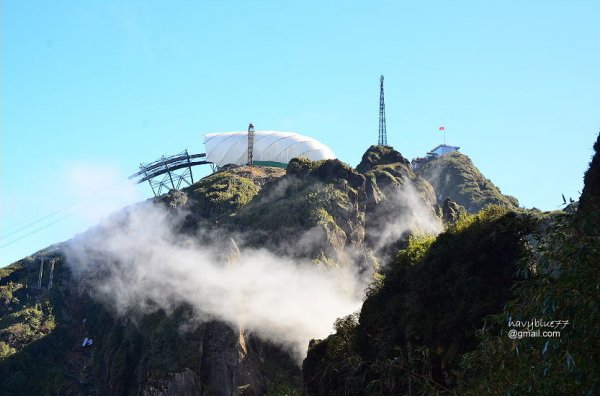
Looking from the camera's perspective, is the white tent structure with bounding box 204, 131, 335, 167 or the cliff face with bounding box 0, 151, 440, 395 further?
the white tent structure with bounding box 204, 131, 335, 167

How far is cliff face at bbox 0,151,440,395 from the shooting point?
60.0m

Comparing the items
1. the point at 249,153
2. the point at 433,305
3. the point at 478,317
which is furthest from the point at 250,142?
the point at 478,317

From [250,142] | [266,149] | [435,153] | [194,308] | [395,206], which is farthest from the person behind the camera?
[435,153]

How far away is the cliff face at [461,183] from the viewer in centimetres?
12066

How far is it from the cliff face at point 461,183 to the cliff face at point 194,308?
3084 cm

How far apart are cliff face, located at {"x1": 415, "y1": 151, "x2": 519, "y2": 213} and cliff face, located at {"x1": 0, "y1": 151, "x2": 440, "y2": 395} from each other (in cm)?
3084

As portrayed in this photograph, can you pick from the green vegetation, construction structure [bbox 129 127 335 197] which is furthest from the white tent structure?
the green vegetation

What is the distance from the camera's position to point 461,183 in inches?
4946

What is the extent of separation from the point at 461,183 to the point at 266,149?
3697 centimetres

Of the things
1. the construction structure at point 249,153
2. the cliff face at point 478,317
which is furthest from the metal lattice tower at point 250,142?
the cliff face at point 478,317

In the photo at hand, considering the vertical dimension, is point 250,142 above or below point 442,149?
below

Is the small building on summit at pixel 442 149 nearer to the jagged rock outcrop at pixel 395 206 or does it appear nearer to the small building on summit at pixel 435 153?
the small building on summit at pixel 435 153

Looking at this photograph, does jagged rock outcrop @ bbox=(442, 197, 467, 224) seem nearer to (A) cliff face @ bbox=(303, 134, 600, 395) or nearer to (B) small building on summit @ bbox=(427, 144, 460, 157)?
(A) cliff face @ bbox=(303, 134, 600, 395)

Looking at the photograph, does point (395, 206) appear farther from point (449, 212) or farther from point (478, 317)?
point (478, 317)
